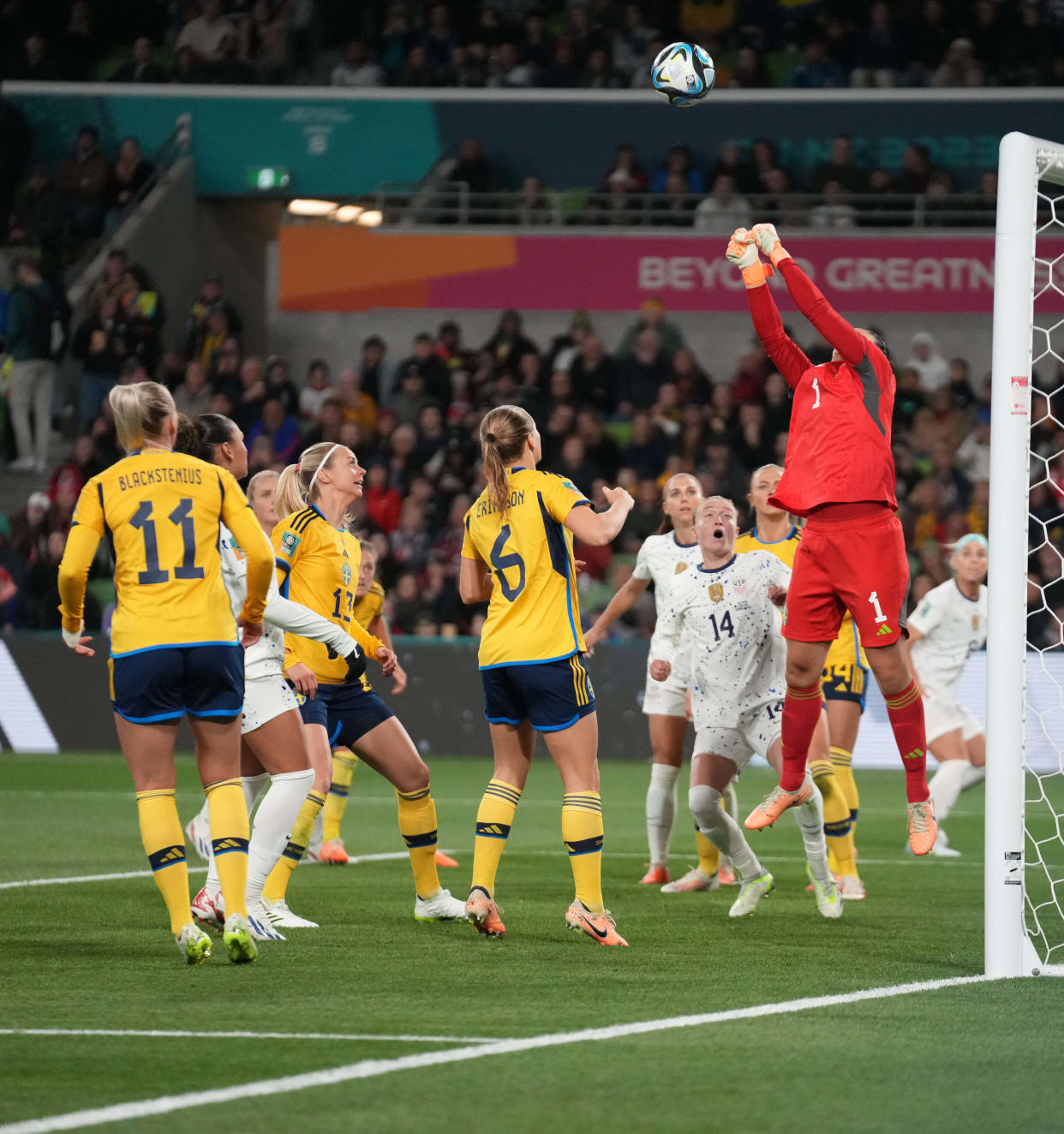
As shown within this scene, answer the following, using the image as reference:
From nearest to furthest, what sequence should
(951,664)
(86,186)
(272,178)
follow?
(951,664), (86,186), (272,178)

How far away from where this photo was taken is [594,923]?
6.97 m

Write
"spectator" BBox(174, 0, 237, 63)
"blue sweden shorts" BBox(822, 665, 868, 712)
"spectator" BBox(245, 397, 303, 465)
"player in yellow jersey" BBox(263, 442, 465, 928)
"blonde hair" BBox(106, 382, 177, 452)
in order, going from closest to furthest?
"blonde hair" BBox(106, 382, 177, 452) < "player in yellow jersey" BBox(263, 442, 465, 928) < "blue sweden shorts" BBox(822, 665, 868, 712) < "spectator" BBox(245, 397, 303, 465) < "spectator" BBox(174, 0, 237, 63)

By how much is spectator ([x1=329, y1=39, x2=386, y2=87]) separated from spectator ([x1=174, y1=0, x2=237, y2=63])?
1.58 meters

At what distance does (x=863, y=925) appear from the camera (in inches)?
307

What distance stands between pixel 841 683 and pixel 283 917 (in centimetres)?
355

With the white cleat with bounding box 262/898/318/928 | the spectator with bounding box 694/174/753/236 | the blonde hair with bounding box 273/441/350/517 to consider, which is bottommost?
the white cleat with bounding box 262/898/318/928

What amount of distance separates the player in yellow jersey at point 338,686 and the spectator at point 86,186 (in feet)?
53.4

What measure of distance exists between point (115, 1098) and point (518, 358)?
16.9m

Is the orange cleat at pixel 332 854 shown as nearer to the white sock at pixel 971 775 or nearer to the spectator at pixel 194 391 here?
the white sock at pixel 971 775

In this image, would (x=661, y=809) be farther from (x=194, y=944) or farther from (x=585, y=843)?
(x=194, y=944)

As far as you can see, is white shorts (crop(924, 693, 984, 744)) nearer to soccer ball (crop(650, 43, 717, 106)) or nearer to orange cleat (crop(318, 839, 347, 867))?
orange cleat (crop(318, 839, 347, 867))

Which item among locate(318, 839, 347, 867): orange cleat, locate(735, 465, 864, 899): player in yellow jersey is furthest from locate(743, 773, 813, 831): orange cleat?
locate(318, 839, 347, 867): orange cleat

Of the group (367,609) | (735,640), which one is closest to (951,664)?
(735,640)

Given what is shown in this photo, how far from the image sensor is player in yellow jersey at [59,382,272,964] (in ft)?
20.7
